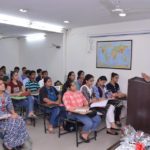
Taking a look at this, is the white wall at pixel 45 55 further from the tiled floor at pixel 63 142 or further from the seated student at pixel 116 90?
the tiled floor at pixel 63 142

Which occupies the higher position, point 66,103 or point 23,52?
point 23,52

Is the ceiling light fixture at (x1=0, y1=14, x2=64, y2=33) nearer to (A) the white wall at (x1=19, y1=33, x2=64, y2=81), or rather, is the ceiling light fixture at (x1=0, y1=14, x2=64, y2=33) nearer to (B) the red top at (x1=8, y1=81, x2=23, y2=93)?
(A) the white wall at (x1=19, y1=33, x2=64, y2=81)

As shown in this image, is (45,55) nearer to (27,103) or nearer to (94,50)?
(94,50)

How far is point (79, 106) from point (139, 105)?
1.39 m

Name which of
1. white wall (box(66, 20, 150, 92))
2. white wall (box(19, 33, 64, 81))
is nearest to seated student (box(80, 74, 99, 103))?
white wall (box(66, 20, 150, 92))

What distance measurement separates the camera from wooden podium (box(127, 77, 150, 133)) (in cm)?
288

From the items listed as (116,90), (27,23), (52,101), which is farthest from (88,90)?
(27,23)

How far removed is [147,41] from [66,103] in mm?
2486

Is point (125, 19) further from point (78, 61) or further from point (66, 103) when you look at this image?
point (66, 103)

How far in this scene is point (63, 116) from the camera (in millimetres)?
4316

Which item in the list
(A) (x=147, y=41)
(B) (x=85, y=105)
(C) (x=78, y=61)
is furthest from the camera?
(C) (x=78, y=61)

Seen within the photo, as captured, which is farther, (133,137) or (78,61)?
(78,61)

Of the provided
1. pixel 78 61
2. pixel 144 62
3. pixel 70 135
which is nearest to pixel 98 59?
pixel 78 61

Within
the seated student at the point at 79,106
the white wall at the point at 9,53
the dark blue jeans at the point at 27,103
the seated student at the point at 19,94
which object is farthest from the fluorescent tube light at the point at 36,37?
the seated student at the point at 79,106
